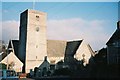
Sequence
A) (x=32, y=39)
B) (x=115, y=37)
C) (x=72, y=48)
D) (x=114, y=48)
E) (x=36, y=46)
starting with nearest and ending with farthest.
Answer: (x=114, y=48)
(x=115, y=37)
(x=32, y=39)
(x=36, y=46)
(x=72, y=48)

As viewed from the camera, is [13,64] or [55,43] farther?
[55,43]

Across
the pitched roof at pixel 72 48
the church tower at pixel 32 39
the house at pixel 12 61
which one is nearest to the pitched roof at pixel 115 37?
the pitched roof at pixel 72 48

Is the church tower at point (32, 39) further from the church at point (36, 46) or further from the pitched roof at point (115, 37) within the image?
the pitched roof at point (115, 37)

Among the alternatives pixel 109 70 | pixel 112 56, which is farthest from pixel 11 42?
pixel 109 70

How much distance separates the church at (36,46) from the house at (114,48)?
814 inches

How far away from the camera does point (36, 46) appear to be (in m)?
57.2

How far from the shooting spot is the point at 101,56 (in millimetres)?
52625

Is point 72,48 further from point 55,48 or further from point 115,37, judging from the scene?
point 115,37

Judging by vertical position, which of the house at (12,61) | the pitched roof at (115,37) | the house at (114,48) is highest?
the pitched roof at (115,37)

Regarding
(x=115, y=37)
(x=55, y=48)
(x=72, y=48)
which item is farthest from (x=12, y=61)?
(x=115, y=37)

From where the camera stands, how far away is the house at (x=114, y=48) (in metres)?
36.7

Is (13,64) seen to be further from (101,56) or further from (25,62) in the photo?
(101,56)

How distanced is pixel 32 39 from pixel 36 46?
2.06 metres

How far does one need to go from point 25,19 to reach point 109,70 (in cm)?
3270
